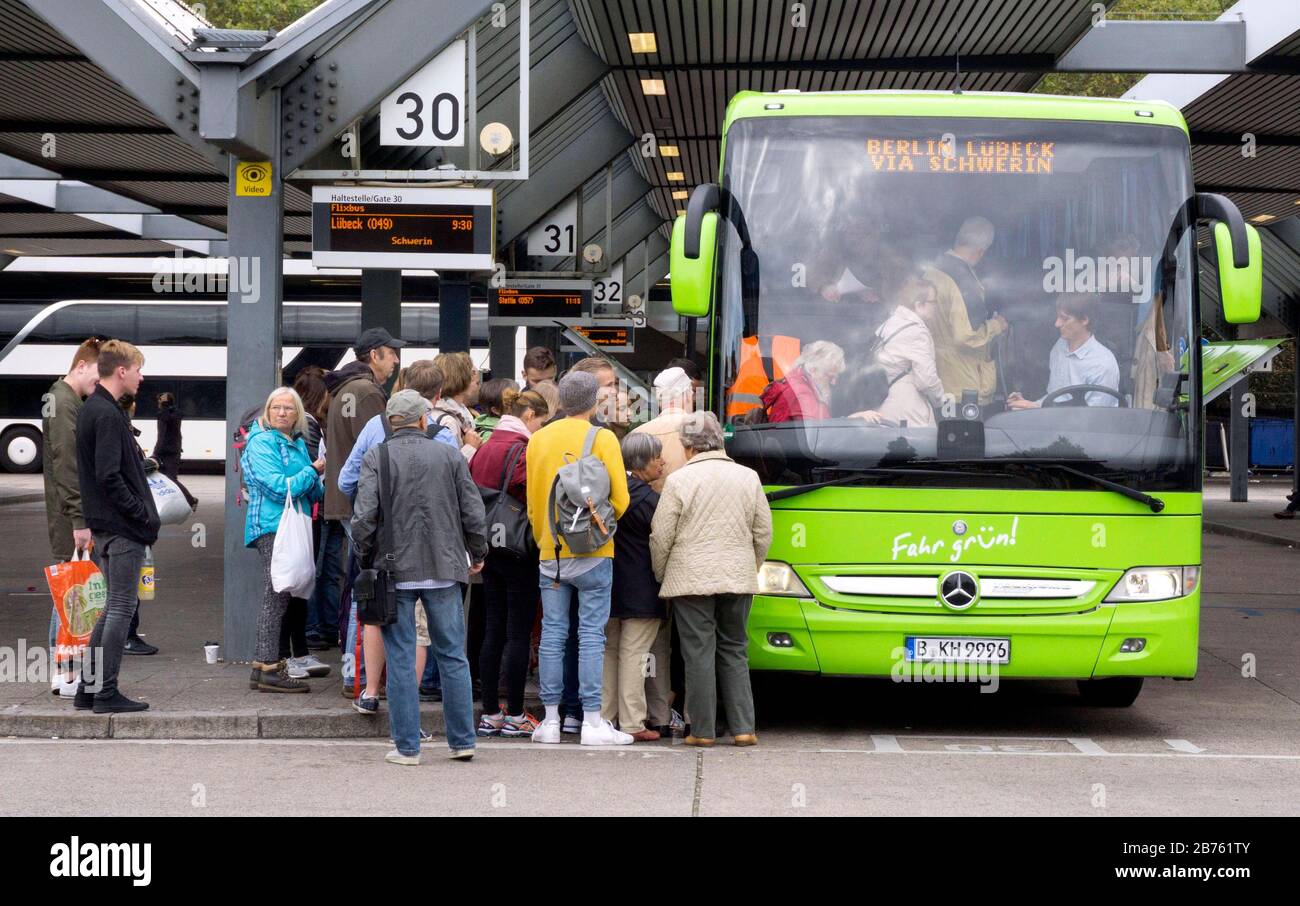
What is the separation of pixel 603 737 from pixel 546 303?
1479 centimetres

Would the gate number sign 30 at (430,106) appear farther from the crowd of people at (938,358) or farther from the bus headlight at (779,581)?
the bus headlight at (779,581)

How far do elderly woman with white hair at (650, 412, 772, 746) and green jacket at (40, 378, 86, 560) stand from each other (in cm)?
349

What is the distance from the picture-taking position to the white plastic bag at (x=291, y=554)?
916 cm

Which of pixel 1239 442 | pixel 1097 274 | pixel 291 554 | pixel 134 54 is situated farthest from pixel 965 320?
pixel 1239 442

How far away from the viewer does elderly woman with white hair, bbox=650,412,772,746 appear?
827cm

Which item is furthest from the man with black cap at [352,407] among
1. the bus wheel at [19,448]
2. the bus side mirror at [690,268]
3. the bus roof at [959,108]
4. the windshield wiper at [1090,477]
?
the bus wheel at [19,448]

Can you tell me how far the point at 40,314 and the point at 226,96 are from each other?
29.5m

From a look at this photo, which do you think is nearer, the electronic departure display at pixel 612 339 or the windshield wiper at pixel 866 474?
the windshield wiper at pixel 866 474

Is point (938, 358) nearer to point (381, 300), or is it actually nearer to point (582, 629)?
point (582, 629)

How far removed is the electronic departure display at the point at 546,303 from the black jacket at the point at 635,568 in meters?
14.2

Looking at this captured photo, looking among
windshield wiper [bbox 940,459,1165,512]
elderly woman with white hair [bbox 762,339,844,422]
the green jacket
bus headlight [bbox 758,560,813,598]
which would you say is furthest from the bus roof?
the green jacket

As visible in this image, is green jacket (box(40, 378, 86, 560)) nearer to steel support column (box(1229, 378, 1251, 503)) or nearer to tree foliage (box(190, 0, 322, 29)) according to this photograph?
steel support column (box(1229, 378, 1251, 503))

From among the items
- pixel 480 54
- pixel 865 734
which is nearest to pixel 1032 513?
pixel 865 734

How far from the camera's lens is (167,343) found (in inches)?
1486
